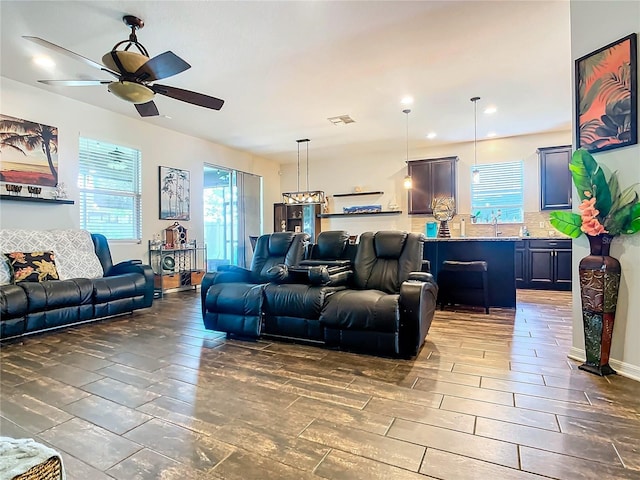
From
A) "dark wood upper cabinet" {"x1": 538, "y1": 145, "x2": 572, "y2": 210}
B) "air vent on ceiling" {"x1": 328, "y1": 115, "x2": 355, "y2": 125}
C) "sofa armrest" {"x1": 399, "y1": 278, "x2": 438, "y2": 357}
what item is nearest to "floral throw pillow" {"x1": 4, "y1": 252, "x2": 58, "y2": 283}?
"sofa armrest" {"x1": 399, "y1": 278, "x2": 438, "y2": 357}

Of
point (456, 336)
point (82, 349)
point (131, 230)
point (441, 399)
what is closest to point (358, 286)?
point (456, 336)

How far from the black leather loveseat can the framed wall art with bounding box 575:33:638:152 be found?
1.64m

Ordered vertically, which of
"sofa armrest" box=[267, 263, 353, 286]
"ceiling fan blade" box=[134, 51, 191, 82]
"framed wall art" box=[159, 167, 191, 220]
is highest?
"ceiling fan blade" box=[134, 51, 191, 82]

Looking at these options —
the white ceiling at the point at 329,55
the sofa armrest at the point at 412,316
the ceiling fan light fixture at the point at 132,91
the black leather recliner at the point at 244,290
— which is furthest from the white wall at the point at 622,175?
the ceiling fan light fixture at the point at 132,91

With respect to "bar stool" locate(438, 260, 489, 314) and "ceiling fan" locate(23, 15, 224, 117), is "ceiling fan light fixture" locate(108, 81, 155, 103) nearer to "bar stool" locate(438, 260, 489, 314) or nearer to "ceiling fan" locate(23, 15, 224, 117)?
"ceiling fan" locate(23, 15, 224, 117)

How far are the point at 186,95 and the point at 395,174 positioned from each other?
219 inches

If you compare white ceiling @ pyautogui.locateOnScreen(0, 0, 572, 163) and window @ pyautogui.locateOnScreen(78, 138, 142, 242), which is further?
window @ pyautogui.locateOnScreen(78, 138, 142, 242)

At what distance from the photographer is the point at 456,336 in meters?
3.49

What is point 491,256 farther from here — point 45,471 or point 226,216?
point 226,216

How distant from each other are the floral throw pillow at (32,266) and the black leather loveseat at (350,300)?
6.29 ft

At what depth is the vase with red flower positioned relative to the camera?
2477mm

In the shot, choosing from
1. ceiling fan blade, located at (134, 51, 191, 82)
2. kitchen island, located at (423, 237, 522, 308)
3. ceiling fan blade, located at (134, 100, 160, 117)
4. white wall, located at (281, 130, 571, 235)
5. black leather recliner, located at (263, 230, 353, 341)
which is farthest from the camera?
white wall, located at (281, 130, 571, 235)

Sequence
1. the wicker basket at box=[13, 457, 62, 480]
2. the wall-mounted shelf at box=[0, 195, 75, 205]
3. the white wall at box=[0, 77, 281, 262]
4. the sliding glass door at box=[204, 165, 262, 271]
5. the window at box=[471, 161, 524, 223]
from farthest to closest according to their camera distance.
Result: the sliding glass door at box=[204, 165, 262, 271], the window at box=[471, 161, 524, 223], the white wall at box=[0, 77, 281, 262], the wall-mounted shelf at box=[0, 195, 75, 205], the wicker basket at box=[13, 457, 62, 480]

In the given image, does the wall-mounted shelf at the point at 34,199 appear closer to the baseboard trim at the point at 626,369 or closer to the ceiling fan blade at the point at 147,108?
the ceiling fan blade at the point at 147,108
